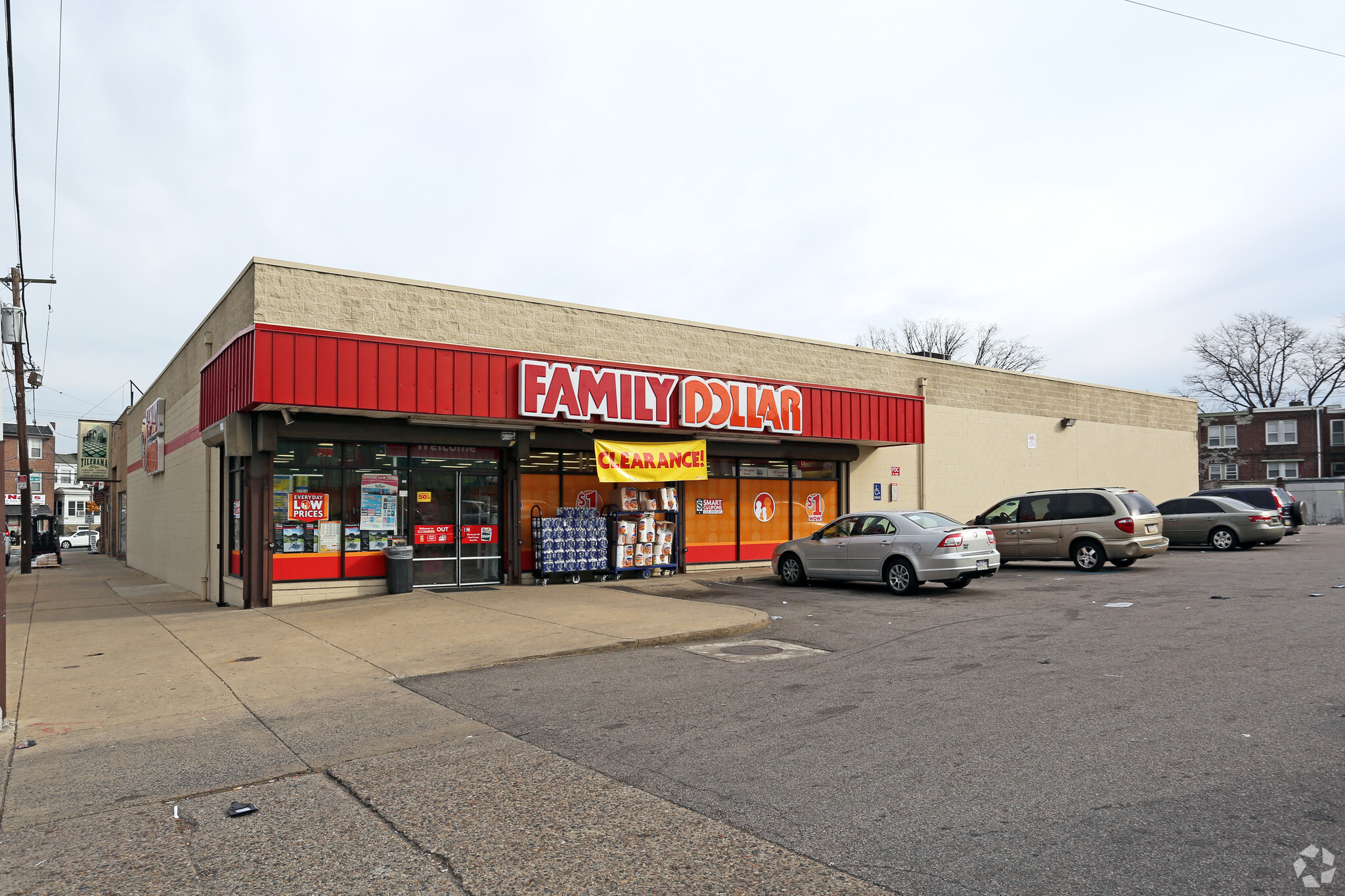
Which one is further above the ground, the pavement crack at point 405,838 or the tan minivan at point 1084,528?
the tan minivan at point 1084,528

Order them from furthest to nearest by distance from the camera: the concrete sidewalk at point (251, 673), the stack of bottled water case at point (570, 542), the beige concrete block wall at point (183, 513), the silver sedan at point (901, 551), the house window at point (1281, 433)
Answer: the house window at point (1281, 433) < the beige concrete block wall at point (183, 513) < the stack of bottled water case at point (570, 542) < the silver sedan at point (901, 551) < the concrete sidewalk at point (251, 673)

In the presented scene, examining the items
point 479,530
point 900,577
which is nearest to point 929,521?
point 900,577

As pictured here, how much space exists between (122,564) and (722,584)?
28.5 metres

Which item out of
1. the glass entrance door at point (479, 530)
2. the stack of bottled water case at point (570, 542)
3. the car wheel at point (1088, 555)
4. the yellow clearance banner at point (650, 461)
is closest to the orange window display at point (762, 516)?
the yellow clearance banner at point (650, 461)

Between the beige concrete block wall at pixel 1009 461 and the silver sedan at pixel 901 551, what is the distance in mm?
6512

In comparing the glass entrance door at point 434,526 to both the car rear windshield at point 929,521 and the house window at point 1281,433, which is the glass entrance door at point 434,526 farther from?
the house window at point 1281,433

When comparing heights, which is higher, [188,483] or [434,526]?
[188,483]

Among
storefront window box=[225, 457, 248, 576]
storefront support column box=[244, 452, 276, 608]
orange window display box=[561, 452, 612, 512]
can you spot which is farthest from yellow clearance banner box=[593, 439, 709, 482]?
storefront window box=[225, 457, 248, 576]

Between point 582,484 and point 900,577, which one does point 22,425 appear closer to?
point 582,484

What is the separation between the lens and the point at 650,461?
18.8 metres

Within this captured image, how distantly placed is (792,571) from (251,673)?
1074 cm

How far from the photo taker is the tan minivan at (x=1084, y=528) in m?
18.7

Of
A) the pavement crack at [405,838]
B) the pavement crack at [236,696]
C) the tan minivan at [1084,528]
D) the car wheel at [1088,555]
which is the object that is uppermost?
the tan minivan at [1084,528]

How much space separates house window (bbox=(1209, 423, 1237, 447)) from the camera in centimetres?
6050
